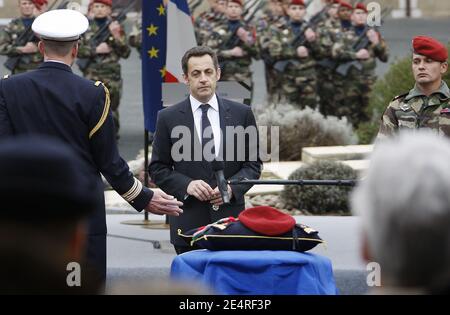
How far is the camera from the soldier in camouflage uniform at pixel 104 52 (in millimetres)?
16297

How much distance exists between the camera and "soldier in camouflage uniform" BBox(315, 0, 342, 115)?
17125 millimetres

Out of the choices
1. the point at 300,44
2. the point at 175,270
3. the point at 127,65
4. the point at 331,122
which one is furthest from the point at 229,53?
the point at 175,270

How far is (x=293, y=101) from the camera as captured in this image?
1692cm

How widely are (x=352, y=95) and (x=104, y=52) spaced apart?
119 inches

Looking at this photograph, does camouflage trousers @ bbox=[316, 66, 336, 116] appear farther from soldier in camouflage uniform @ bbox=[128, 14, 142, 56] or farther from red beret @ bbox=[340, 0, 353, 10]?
soldier in camouflage uniform @ bbox=[128, 14, 142, 56]

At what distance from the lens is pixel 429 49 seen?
6.46 meters

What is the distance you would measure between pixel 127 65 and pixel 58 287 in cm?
2388

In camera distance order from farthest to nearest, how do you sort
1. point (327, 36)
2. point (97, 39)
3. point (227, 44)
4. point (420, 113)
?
point (327, 36) < point (227, 44) < point (97, 39) < point (420, 113)

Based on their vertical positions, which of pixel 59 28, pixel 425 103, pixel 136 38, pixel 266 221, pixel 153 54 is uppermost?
pixel 59 28

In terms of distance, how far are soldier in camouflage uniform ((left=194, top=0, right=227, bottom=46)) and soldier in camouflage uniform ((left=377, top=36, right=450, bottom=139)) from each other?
1096 centimetres

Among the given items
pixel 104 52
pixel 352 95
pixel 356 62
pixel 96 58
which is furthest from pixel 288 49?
pixel 96 58

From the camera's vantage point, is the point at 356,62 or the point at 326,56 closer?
the point at 356,62

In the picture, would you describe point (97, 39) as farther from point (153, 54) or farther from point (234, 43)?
point (153, 54)

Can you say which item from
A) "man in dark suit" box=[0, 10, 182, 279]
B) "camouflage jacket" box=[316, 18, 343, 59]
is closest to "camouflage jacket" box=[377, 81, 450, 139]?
"man in dark suit" box=[0, 10, 182, 279]
